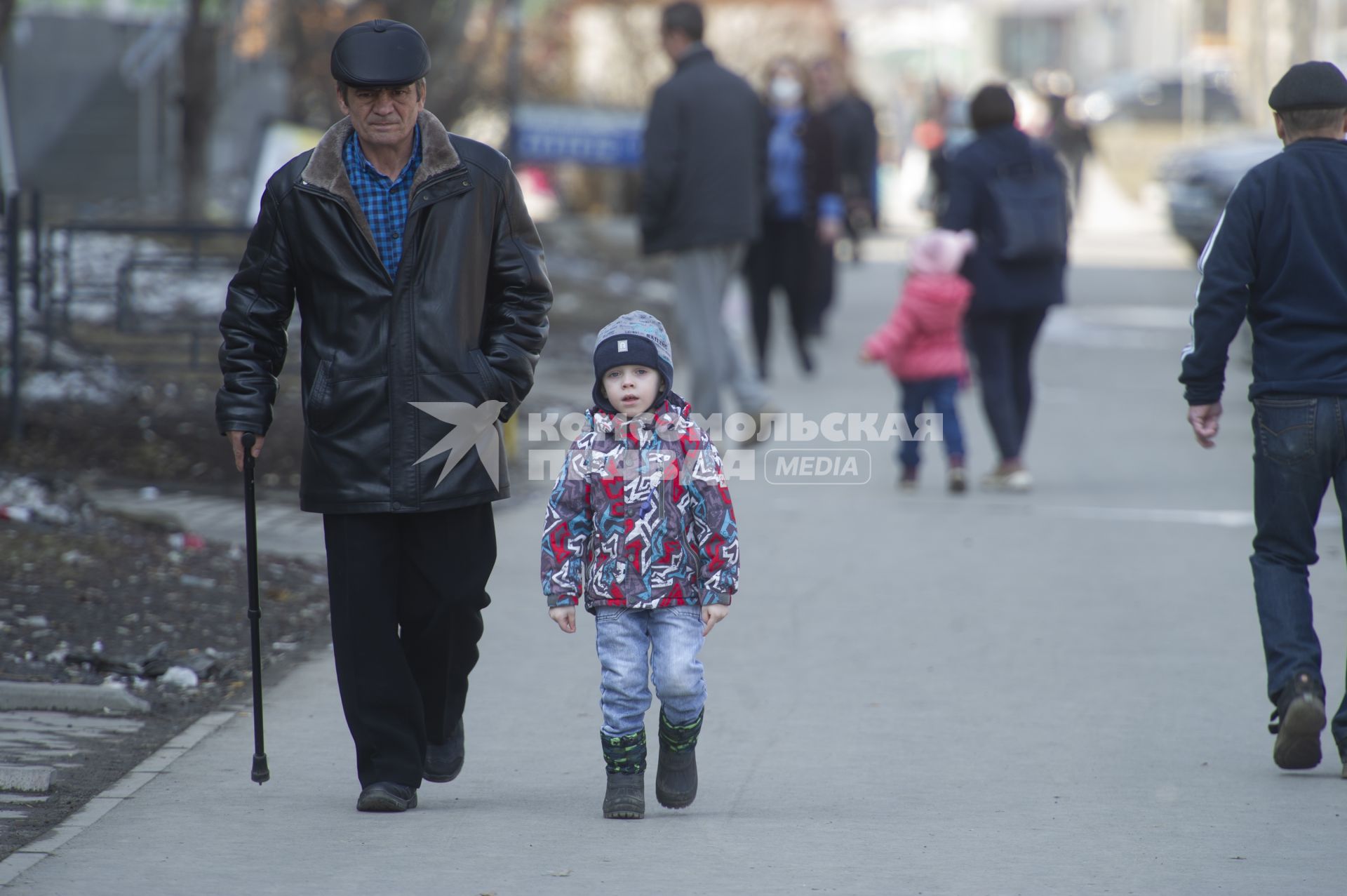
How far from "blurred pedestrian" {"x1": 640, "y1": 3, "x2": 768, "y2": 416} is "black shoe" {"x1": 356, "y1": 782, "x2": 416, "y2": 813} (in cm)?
575

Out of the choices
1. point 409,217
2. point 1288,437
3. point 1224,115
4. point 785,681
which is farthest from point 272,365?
point 1224,115

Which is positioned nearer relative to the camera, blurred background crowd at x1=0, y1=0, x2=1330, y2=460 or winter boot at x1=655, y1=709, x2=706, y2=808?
winter boot at x1=655, y1=709, x2=706, y2=808

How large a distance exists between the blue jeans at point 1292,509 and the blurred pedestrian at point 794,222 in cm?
775

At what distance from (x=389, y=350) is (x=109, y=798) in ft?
4.46

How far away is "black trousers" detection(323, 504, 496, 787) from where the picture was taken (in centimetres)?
475

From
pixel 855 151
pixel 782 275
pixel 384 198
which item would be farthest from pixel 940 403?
pixel 855 151

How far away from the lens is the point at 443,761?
4.98m

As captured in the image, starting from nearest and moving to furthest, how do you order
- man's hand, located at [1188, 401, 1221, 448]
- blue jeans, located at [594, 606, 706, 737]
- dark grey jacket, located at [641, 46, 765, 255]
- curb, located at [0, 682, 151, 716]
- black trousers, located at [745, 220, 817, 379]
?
blue jeans, located at [594, 606, 706, 737]
man's hand, located at [1188, 401, 1221, 448]
curb, located at [0, 682, 151, 716]
dark grey jacket, located at [641, 46, 765, 255]
black trousers, located at [745, 220, 817, 379]

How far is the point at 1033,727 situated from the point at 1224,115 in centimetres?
3739

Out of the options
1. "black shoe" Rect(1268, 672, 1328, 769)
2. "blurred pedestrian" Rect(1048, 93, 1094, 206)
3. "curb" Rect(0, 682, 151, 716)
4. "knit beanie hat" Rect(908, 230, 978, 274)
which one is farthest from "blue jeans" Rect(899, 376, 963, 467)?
"blurred pedestrian" Rect(1048, 93, 1094, 206)

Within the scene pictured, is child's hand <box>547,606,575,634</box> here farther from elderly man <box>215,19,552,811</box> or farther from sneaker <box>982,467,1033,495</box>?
sneaker <box>982,467,1033,495</box>

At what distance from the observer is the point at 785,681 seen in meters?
6.27

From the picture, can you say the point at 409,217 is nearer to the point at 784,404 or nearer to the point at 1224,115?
the point at 784,404

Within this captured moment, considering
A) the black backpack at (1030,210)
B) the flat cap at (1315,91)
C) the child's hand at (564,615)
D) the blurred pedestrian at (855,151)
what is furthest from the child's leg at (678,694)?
the blurred pedestrian at (855,151)
